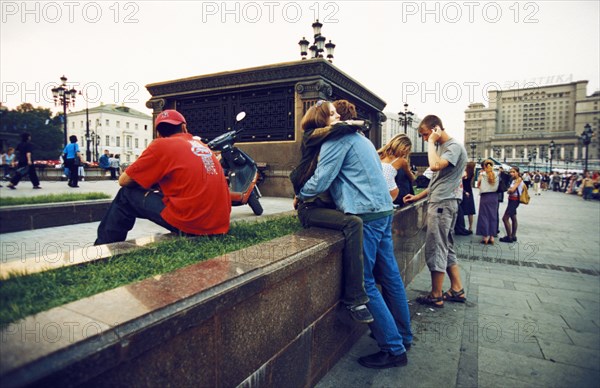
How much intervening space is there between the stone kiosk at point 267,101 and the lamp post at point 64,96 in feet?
26.8

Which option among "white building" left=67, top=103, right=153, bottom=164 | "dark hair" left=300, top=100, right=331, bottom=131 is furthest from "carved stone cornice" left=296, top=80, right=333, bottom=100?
"dark hair" left=300, top=100, right=331, bottom=131

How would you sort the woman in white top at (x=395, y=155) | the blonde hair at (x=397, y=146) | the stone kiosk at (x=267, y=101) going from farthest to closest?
the stone kiosk at (x=267, y=101) < the blonde hair at (x=397, y=146) < the woman in white top at (x=395, y=155)

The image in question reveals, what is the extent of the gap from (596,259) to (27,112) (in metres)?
9.74

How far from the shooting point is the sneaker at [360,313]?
293cm

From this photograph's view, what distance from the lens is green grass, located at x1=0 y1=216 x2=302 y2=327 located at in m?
1.54

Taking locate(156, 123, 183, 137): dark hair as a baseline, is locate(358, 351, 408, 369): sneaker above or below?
below

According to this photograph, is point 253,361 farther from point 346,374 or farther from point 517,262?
point 517,262

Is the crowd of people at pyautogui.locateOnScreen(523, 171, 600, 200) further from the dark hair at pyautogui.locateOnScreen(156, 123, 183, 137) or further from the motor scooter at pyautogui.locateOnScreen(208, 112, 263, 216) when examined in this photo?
the dark hair at pyautogui.locateOnScreen(156, 123, 183, 137)

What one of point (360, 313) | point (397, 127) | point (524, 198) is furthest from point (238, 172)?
point (397, 127)

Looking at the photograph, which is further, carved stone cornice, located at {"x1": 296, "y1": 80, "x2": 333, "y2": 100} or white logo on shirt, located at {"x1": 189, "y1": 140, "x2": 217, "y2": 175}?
carved stone cornice, located at {"x1": 296, "y1": 80, "x2": 333, "y2": 100}

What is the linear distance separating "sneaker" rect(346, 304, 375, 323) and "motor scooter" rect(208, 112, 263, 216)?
455cm

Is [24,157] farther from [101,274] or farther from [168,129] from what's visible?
[168,129]

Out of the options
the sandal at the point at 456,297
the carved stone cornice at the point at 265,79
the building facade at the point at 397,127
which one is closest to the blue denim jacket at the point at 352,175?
the sandal at the point at 456,297

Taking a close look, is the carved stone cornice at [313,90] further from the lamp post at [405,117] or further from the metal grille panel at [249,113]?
the lamp post at [405,117]
